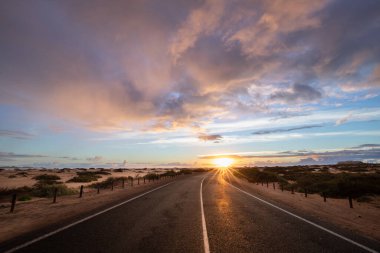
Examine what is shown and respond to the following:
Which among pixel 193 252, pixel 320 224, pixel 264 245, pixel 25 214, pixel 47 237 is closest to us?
pixel 193 252

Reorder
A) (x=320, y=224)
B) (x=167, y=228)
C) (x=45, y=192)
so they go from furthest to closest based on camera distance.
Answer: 1. (x=45, y=192)
2. (x=320, y=224)
3. (x=167, y=228)

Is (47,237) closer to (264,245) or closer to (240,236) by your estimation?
(240,236)

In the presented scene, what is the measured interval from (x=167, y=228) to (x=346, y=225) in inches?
284

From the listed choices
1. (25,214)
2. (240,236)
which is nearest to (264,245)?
(240,236)

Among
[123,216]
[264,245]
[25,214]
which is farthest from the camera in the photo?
[25,214]

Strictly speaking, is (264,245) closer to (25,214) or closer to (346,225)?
(346,225)

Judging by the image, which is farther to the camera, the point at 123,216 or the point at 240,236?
the point at 123,216

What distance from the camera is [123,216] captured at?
39.5 ft

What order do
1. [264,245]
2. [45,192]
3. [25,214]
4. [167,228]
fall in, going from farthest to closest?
[45,192]
[25,214]
[167,228]
[264,245]

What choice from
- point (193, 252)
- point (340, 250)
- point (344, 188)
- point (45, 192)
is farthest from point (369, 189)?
point (45, 192)

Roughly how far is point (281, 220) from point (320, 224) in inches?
58.3

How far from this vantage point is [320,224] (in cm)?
1062

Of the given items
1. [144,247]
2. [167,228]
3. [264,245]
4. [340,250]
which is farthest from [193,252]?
[340,250]

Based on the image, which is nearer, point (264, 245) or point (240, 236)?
point (264, 245)
